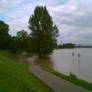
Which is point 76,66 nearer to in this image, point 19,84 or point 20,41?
point 19,84

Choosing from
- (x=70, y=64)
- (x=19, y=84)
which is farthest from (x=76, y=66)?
(x=19, y=84)

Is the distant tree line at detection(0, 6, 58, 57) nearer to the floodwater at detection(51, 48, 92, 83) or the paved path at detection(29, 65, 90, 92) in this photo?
the floodwater at detection(51, 48, 92, 83)

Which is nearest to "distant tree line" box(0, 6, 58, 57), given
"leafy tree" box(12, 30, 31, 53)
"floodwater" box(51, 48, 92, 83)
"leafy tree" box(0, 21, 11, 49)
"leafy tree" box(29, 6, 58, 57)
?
"leafy tree" box(29, 6, 58, 57)

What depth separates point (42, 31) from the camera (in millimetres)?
37281

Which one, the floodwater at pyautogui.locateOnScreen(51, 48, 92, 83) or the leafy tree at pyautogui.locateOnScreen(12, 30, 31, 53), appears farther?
the leafy tree at pyautogui.locateOnScreen(12, 30, 31, 53)

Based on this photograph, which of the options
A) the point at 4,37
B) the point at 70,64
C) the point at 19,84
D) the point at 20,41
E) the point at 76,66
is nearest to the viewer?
the point at 19,84

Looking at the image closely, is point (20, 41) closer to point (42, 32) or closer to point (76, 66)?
point (42, 32)

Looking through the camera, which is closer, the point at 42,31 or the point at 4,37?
the point at 42,31

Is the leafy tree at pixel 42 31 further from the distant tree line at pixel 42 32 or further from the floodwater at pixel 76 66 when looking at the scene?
the floodwater at pixel 76 66

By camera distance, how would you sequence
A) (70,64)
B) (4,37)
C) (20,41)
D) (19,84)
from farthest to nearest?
(20,41) → (4,37) → (70,64) → (19,84)

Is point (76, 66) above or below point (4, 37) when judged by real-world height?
below

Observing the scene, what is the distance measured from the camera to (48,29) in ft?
122

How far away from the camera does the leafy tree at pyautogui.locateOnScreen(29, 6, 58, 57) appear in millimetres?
36719

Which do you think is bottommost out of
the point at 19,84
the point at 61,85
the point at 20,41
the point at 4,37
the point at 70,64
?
the point at 70,64
